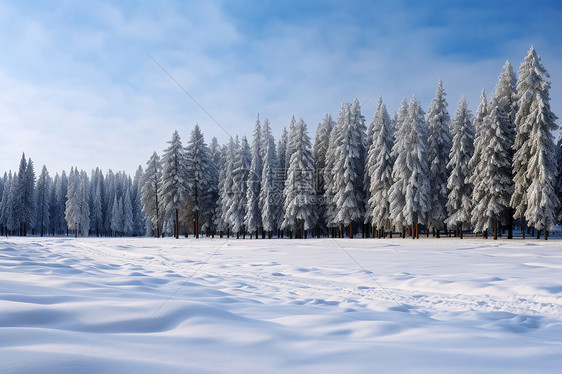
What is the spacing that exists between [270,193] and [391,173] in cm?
1639

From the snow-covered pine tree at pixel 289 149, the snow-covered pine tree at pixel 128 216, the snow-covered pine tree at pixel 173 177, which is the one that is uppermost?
the snow-covered pine tree at pixel 289 149

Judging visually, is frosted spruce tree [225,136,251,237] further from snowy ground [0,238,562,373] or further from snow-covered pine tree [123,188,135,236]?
snow-covered pine tree [123,188,135,236]

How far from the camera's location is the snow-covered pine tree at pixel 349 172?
40.9m

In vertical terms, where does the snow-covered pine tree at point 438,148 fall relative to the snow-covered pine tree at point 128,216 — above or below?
above

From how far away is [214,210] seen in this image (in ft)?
170

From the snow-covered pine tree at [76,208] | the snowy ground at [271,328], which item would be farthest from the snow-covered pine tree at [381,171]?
the snow-covered pine tree at [76,208]

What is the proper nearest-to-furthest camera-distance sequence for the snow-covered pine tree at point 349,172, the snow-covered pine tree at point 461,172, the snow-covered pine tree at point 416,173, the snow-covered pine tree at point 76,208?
1. the snow-covered pine tree at point 461,172
2. the snow-covered pine tree at point 416,173
3. the snow-covered pine tree at point 349,172
4. the snow-covered pine tree at point 76,208

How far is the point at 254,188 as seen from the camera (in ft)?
157

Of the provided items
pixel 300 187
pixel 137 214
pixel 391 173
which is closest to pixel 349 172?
pixel 391 173

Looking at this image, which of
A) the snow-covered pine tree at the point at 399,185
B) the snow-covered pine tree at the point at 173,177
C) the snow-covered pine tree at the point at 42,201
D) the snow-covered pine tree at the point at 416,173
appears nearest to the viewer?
the snow-covered pine tree at the point at 416,173

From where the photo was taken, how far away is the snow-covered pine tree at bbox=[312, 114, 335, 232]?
46438 millimetres

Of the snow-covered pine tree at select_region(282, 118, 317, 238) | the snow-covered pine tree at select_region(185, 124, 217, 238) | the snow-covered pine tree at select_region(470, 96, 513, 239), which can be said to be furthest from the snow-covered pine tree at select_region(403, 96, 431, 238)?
the snow-covered pine tree at select_region(185, 124, 217, 238)

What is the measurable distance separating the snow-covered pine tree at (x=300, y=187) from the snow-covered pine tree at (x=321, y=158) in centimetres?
275

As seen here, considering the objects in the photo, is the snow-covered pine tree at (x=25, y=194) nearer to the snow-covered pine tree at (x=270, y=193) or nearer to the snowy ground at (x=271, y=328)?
the snow-covered pine tree at (x=270, y=193)
